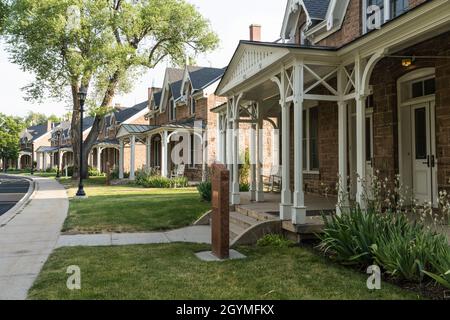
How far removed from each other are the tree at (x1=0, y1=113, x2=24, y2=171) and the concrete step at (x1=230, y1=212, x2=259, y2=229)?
6485 cm

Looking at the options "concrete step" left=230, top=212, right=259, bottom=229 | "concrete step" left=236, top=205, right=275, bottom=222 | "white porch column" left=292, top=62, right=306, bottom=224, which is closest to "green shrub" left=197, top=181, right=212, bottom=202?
"concrete step" left=236, top=205, right=275, bottom=222

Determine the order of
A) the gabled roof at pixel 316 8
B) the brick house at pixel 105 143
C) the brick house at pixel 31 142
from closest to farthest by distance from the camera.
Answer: the gabled roof at pixel 316 8 → the brick house at pixel 105 143 → the brick house at pixel 31 142

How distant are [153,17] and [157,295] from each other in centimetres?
2563

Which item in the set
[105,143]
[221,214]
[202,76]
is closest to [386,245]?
[221,214]

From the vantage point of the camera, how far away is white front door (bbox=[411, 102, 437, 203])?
8.72 m

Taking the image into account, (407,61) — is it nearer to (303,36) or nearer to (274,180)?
(303,36)

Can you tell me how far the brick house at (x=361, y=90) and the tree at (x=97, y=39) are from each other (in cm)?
1678

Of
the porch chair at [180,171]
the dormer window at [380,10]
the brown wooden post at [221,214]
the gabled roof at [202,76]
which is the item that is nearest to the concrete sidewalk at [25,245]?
the brown wooden post at [221,214]

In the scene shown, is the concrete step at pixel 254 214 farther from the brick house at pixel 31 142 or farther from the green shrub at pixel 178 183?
the brick house at pixel 31 142

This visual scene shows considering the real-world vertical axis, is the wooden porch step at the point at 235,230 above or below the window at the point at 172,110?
below

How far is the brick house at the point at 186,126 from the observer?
24.7 metres

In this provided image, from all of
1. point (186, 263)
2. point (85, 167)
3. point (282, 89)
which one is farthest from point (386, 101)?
point (85, 167)

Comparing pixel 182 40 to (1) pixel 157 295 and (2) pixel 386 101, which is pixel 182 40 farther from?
(1) pixel 157 295

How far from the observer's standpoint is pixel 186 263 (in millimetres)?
6488
